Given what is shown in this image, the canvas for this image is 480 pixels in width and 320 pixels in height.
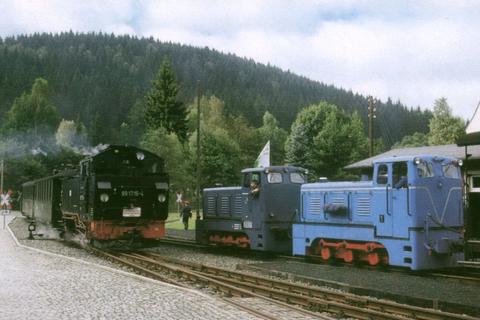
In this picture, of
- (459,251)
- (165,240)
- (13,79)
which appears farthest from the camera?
(13,79)

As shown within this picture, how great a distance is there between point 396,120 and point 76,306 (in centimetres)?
15077

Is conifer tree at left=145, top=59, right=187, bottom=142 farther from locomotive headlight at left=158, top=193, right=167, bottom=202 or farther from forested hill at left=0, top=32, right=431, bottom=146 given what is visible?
locomotive headlight at left=158, top=193, right=167, bottom=202

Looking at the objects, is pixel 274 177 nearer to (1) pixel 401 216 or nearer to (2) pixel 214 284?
(1) pixel 401 216

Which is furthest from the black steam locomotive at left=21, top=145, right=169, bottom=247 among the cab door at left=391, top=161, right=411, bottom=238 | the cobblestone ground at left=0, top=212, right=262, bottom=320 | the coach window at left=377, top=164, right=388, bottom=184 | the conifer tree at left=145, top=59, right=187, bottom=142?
Answer: the conifer tree at left=145, top=59, right=187, bottom=142

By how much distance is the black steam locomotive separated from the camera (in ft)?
63.2

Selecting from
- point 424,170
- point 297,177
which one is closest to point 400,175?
point 424,170

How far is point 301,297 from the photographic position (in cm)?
1069

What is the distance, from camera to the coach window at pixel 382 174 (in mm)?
14977

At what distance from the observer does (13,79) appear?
468 feet

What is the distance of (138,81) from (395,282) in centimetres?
15635

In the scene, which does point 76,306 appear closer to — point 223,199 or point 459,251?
point 459,251

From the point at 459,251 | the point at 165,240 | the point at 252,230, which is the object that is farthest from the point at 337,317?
the point at 165,240

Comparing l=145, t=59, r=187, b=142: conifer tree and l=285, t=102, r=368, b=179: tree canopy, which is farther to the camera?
l=145, t=59, r=187, b=142: conifer tree

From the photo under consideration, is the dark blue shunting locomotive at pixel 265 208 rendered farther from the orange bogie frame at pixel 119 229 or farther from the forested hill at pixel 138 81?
the forested hill at pixel 138 81
